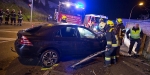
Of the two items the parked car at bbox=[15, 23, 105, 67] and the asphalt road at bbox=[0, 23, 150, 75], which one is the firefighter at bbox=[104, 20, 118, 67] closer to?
the asphalt road at bbox=[0, 23, 150, 75]

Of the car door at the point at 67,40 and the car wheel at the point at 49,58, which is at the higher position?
the car door at the point at 67,40

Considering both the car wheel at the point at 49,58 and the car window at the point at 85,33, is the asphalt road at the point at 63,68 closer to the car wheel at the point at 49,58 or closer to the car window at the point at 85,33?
the car wheel at the point at 49,58

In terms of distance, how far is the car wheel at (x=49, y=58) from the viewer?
237 inches

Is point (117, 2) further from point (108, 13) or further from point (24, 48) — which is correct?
point (24, 48)

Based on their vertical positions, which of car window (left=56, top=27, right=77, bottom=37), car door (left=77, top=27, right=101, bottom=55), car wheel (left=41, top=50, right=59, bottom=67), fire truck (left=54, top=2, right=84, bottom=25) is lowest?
car wheel (left=41, top=50, right=59, bottom=67)

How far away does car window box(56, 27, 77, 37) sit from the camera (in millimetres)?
6307

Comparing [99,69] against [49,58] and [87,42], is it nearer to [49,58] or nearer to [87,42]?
[87,42]

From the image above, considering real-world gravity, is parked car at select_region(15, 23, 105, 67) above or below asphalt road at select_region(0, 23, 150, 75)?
above

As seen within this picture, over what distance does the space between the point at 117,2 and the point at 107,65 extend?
54.0m

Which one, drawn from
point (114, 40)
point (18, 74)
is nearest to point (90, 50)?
point (114, 40)

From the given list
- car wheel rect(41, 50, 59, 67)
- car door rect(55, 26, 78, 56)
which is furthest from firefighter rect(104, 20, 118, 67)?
car wheel rect(41, 50, 59, 67)

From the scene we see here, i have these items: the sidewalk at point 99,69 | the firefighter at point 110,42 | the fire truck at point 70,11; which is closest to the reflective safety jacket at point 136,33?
the sidewalk at point 99,69

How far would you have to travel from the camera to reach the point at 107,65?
22.1ft

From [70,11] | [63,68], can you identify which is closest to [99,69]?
[63,68]
